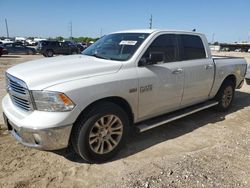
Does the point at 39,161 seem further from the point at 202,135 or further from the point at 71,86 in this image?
the point at 202,135

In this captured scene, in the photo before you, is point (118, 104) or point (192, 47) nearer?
point (118, 104)

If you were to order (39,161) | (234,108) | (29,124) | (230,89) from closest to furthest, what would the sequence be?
(29,124), (39,161), (230,89), (234,108)

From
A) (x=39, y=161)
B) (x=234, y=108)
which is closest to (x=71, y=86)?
(x=39, y=161)

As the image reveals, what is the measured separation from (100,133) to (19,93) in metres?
1.21

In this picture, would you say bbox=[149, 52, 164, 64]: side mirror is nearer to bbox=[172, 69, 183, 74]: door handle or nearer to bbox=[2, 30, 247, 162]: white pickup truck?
bbox=[2, 30, 247, 162]: white pickup truck

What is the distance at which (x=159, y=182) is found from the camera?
10.5ft

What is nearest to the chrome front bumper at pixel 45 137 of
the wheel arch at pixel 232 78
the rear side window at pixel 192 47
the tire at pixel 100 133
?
the tire at pixel 100 133

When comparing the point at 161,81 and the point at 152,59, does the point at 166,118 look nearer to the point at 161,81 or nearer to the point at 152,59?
the point at 161,81

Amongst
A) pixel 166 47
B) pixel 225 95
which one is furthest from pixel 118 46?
pixel 225 95

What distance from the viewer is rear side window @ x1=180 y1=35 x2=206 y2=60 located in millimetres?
4852

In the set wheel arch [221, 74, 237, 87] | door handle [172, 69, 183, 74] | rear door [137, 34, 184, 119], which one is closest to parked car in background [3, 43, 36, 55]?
wheel arch [221, 74, 237, 87]

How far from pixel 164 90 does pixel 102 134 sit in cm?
135

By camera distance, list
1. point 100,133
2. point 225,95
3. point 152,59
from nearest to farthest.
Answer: point 100,133
point 152,59
point 225,95

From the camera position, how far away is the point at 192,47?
506 centimetres
